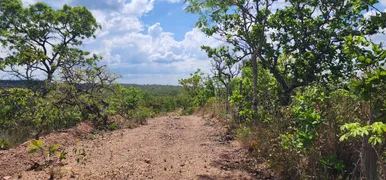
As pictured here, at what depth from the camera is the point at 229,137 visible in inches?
347

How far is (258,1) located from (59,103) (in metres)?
7.15

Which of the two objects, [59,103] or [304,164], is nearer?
[304,164]

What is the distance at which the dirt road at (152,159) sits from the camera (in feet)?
16.9

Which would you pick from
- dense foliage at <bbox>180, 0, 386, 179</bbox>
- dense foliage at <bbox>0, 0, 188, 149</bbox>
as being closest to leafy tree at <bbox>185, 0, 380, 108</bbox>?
dense foliage at <bbox>180, 0, 386, 179</bbox>

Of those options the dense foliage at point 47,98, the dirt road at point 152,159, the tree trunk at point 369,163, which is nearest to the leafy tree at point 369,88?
the tree trunk at point 369,163

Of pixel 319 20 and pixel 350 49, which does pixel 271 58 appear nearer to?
pixel 319 20

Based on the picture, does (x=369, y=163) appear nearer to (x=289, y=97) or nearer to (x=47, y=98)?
(x=289, y=97)

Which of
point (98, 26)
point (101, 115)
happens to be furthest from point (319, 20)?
point (98, 26)

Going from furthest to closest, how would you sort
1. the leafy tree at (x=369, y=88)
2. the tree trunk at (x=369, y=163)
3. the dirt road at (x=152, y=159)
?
1. the dirt road at (x=152, y=159)
2. the tree trunk at (x=369, y=163)
3. the leafy tree at (x=369, y=88)

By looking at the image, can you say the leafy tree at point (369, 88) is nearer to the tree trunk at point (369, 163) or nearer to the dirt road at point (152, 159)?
the tree trunk at point (369, 163)

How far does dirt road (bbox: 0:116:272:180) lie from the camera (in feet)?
16.9

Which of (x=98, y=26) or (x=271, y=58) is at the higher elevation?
(x=98, y=26)

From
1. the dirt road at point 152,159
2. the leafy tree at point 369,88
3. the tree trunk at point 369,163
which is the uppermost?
the leafy tree at point 369,88

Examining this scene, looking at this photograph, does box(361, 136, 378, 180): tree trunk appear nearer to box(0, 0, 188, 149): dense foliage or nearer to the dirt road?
the dirt road
